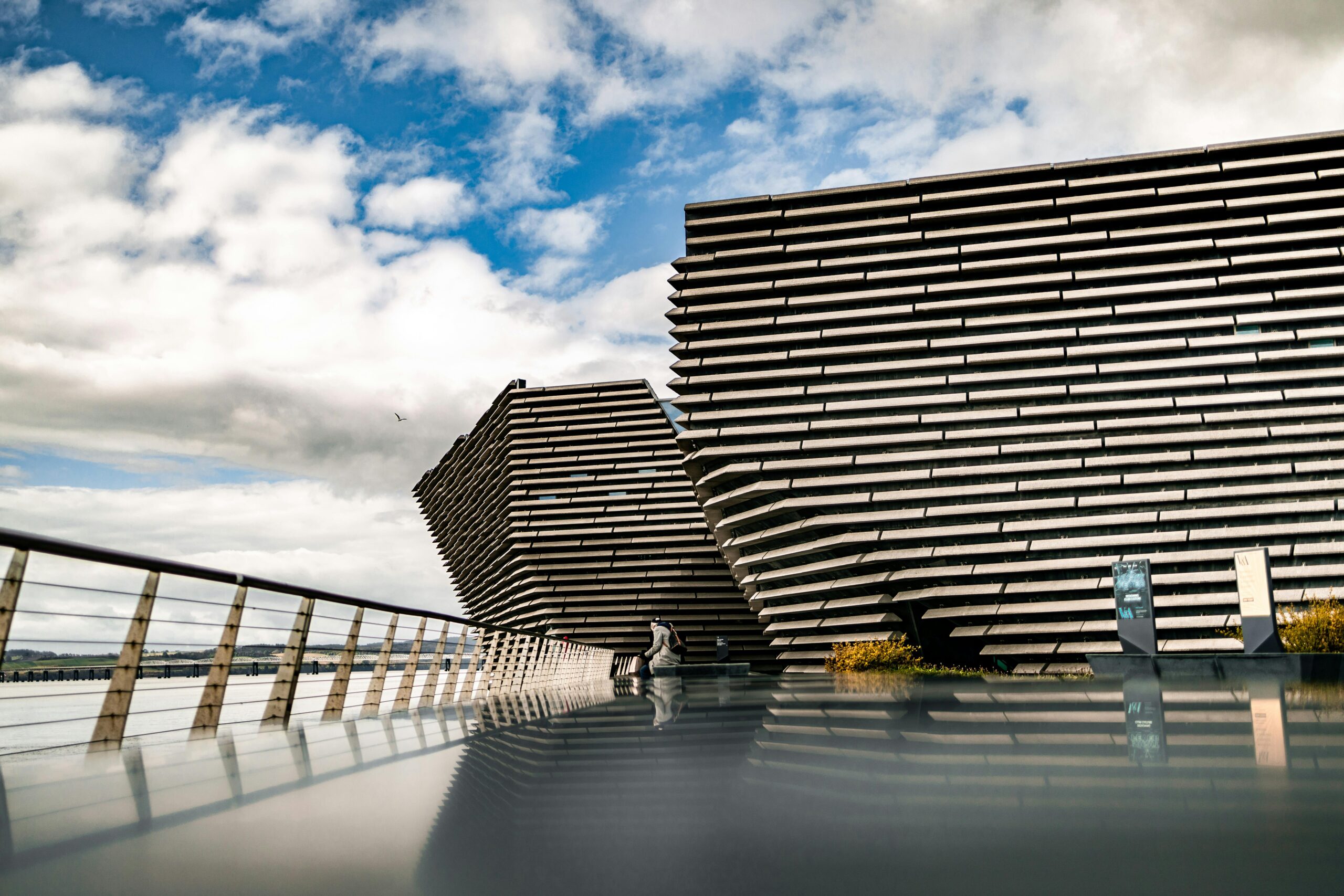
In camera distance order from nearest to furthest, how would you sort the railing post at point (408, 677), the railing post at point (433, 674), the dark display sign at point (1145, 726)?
1. the dark display sign at point (1145, 726)
2. the railing post at point (408, 677)
3. the railing post at point (433, 674)

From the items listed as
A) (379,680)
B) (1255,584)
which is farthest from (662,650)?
(379,680)

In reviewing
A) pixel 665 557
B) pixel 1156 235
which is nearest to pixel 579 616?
pixel 665 557

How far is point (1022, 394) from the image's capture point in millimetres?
30469

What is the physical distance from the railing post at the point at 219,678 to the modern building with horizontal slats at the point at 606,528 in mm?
42622

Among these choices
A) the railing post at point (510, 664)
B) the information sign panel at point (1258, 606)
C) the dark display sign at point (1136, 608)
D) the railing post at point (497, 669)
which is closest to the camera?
the railing post at point (497, 669)

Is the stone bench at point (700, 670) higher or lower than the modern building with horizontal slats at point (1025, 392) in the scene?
lower

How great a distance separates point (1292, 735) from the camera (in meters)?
5.30

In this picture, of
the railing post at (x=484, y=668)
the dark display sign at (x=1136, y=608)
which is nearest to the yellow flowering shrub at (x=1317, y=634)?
the dark display sign at (x=1136, y=608)

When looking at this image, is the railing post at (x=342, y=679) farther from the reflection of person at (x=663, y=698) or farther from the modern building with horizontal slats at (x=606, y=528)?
the modern building with horizontal slats at (x=606, y=528)

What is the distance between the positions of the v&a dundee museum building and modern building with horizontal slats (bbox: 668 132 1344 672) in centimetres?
8

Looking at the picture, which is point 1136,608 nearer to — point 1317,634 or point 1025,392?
point 1317,634

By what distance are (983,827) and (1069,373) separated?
30189 mm

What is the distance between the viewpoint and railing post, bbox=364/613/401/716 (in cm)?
862

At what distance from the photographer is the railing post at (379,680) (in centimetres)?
862
